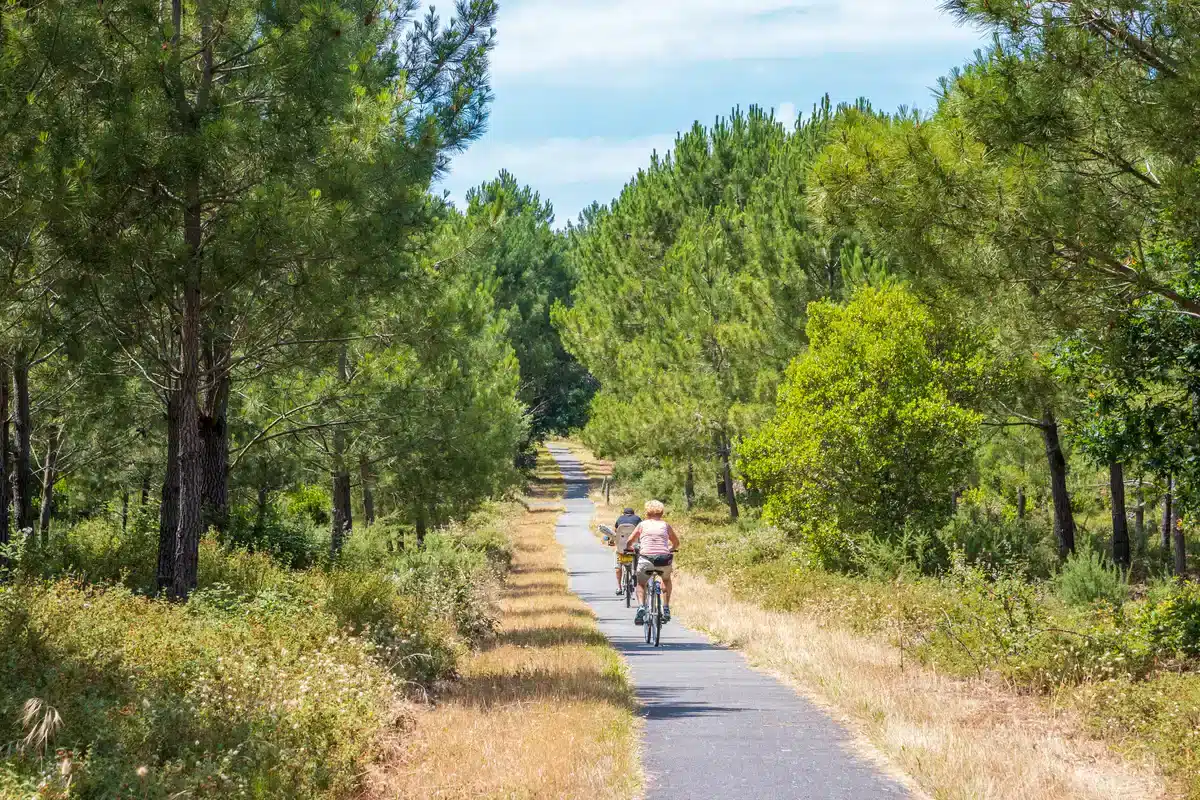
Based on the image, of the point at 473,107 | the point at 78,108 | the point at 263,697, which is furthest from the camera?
the point at 473,107

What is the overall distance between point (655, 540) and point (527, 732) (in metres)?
6.76

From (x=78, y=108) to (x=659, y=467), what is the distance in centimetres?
4769

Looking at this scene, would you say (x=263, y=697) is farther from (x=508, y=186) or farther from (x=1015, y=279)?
(x=508, y=186)

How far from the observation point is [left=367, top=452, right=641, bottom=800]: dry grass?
22.8 feet

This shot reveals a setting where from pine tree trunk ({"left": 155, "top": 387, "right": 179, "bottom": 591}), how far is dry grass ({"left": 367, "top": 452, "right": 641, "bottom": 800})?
396 cm

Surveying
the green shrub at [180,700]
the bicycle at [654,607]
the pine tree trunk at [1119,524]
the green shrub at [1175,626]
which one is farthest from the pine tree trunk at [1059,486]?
the green shrub at [180,700]

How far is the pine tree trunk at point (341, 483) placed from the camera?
2150 cm

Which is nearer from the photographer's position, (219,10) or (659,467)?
(219,10)

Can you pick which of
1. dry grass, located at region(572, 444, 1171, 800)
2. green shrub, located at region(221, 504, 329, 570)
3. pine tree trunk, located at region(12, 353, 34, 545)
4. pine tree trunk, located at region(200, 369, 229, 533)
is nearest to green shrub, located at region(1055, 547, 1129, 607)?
dry grass, located at region(572, 444, 1171, 800)

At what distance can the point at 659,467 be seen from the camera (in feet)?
188

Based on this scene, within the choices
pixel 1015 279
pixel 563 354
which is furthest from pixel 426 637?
pixel 563 354

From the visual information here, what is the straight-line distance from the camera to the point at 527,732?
8.30m

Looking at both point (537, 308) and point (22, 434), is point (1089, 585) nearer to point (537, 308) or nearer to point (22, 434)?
point (22, 434)

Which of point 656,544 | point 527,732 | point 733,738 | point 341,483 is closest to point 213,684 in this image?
point 527,732
